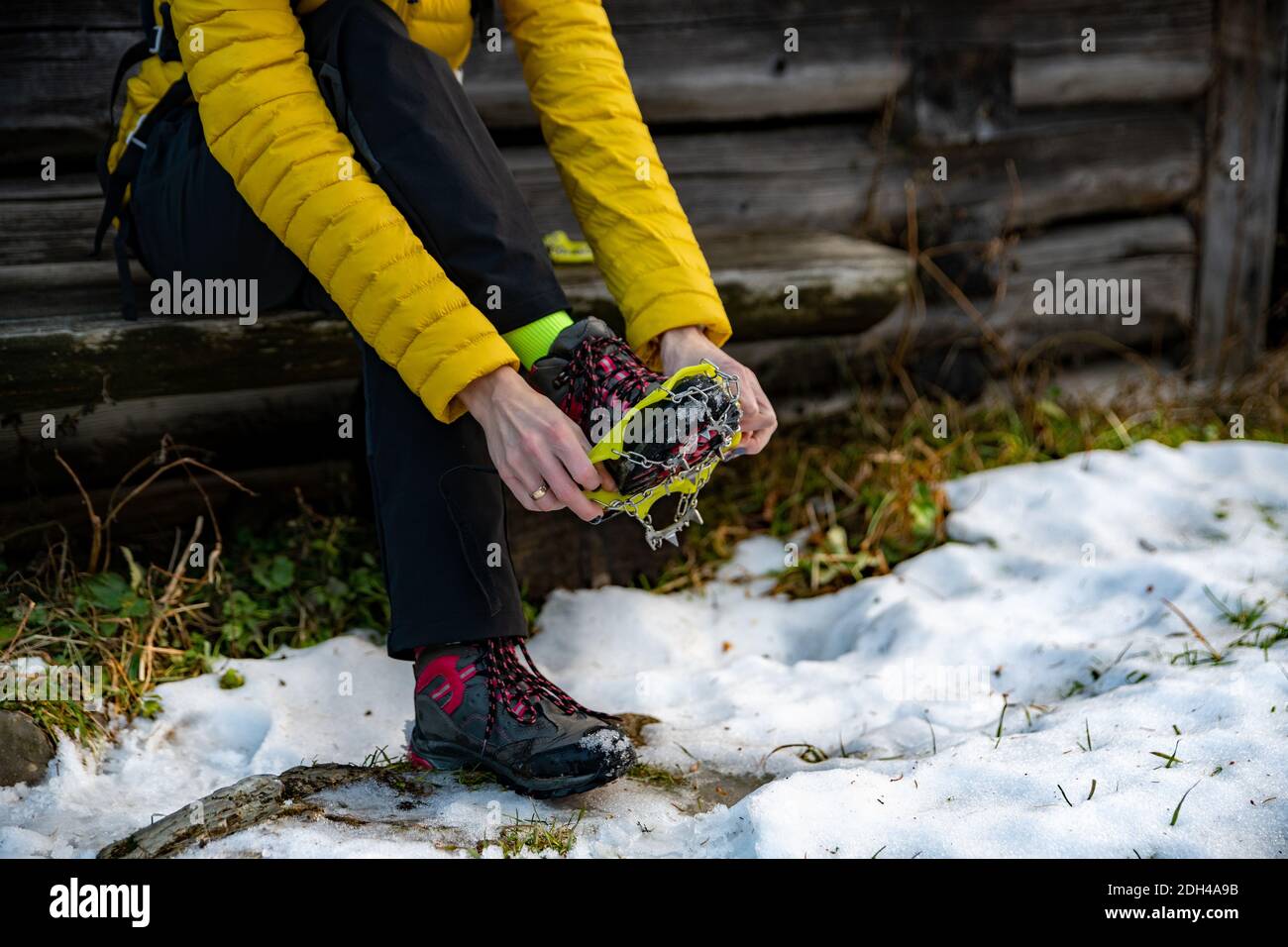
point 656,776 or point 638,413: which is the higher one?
point 638,413

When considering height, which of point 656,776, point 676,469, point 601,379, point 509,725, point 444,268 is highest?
point 444,268

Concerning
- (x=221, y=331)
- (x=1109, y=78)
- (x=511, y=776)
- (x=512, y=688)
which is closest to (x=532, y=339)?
(x=512, y=688)

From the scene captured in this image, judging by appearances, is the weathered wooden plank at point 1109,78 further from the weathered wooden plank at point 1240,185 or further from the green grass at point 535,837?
the green grass at point 535,837

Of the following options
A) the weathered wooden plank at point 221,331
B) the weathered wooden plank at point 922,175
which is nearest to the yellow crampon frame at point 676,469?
the weathered wooden plank at point 221,331

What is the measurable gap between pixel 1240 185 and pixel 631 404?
3.45m

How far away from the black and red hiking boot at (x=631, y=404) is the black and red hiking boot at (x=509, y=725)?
0.39m

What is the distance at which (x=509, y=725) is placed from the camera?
1.76 meters

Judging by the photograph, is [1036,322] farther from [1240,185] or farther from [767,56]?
[767,56]

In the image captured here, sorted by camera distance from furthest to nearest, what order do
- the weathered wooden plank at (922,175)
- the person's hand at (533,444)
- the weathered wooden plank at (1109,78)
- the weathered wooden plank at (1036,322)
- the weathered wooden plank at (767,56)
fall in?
the weathered wooden plank at (1109,78), the weathered wooden plank at (1036,322), the weathered wooden plank at (922,175), the weathered wooden plank at (767,56), the person's hand at (533,444)

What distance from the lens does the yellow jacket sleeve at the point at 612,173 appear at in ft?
6.26

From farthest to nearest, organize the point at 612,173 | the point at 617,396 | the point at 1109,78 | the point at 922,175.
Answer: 1. the point at 1109,78
2. the point at 922,175
3. the point at 612,173
4. the point at 617,396

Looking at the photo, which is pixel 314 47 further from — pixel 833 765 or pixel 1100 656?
pixel 1100 656

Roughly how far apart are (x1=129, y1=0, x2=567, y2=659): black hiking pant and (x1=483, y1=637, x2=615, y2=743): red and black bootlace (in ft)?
0.13

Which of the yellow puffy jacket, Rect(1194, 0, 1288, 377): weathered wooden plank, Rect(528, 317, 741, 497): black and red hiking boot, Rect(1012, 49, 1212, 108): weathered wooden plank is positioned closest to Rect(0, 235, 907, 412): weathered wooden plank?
the yellow puffy jacket
